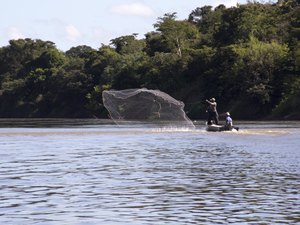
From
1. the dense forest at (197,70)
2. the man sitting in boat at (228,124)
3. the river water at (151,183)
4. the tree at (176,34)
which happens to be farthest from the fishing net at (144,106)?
the tree at (176,34)

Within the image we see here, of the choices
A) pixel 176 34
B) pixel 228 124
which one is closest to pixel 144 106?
pixel 228 124

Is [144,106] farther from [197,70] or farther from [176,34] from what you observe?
[176,34]

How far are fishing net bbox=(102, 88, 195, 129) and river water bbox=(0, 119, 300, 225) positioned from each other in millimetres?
11443

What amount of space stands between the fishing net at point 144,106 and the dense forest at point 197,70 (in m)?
35.1

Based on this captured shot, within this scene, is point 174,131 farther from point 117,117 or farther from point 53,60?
point 53,60

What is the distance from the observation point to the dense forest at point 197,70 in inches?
3984

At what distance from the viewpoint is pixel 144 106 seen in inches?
2320

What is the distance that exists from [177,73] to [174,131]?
199 ft

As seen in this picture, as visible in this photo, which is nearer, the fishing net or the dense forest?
the fishing net

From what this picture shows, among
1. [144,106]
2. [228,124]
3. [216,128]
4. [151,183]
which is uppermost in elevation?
[144,106]

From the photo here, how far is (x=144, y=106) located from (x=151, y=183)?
34.2 metres

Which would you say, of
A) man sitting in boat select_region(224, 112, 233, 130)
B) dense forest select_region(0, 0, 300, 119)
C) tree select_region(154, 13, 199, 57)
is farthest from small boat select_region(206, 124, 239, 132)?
tree select_region(154, 13, 199, 57)

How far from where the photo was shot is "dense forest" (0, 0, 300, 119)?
101188mm

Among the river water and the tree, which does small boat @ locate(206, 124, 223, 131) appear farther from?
the tree
